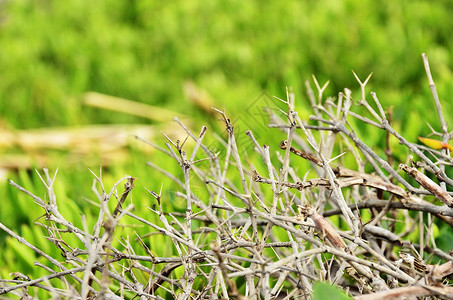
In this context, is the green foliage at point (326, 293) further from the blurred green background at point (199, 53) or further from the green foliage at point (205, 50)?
the green foliage at point (205, 50)

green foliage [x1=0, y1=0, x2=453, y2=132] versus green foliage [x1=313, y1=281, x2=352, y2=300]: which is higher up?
green foliage [x1=313, y1=281, x2=352, y2=300]

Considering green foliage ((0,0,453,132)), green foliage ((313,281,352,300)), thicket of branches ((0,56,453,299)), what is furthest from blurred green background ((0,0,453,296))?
green foliage ((313,281,352,300))

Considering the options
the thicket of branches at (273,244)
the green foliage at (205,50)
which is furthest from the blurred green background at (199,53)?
the thicket of branches at (273,244)

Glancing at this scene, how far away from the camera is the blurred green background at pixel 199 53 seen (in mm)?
4129

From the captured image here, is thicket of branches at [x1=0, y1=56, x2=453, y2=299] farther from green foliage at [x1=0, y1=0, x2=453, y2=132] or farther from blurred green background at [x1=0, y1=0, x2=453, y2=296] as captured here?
green foliage at [x1=0, y1=0, x2=453, y2=132]

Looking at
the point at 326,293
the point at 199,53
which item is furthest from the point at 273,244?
the point at 199,53

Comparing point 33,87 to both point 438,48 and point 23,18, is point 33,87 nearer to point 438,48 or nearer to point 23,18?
point 23,18

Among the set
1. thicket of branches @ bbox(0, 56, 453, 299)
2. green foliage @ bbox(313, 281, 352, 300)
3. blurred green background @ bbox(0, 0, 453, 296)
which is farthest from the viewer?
blurred green background @ bbox(0, 0, 453, 296)

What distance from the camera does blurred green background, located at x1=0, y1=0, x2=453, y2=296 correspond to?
13.5 feet

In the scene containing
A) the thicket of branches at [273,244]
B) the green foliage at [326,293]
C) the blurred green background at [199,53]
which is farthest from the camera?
the blurred green background at [199,53]

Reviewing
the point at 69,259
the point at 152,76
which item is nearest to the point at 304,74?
the point at 152,76

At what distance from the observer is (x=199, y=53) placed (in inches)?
193

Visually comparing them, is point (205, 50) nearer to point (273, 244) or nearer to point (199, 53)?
point (199, 53)

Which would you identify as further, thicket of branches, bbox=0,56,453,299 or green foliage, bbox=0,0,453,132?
green foliage, bbox=0,0,453,132
